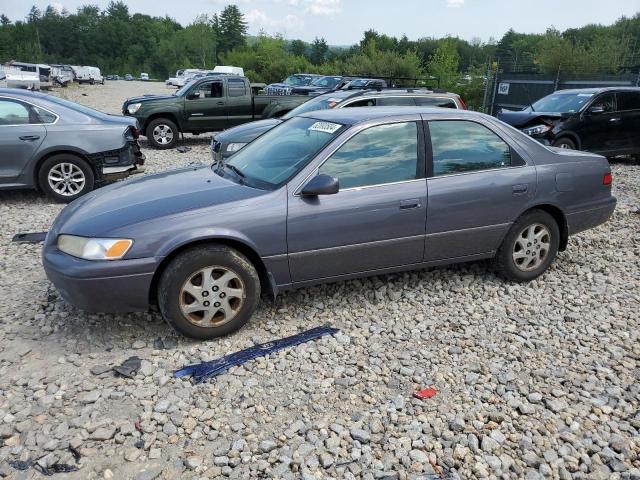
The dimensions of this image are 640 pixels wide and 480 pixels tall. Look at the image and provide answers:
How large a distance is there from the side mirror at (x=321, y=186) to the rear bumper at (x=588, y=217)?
2.47m

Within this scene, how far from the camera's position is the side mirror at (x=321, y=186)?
3727 mm

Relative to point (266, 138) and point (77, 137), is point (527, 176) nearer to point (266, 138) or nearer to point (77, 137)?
point (266, 138)

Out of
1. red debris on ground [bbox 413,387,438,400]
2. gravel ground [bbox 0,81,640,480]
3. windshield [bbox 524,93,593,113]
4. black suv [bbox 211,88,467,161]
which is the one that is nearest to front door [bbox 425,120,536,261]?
gravel ground [bbox 0,81,640,480]

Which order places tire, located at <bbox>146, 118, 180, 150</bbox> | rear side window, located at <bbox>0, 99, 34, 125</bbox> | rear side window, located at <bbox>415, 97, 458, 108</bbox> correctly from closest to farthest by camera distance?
1. rear side window, located at <bbox>0, 99, 34, 125</bbox>
2. rear side window, located at <bbox>415, 97, 458, 108</bbox>
3. tire, located at <bbox>146, 118, 180, 150</bbox>

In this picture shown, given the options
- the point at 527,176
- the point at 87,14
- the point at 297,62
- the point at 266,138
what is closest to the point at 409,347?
the point at 527,176

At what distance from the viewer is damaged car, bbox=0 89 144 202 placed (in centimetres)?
725

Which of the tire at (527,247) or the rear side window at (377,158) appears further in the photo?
the tire at (527,247)

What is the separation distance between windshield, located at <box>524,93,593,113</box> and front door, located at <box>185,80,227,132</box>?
7433mm

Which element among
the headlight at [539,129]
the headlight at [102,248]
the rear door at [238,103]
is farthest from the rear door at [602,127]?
the headlight at [102,248]

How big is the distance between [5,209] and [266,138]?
459 centimetres

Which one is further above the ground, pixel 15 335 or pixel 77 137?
pixel 77 137

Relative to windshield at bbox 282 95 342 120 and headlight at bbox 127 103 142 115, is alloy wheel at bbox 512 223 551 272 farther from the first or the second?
headlight at bbox 127 103 142 115

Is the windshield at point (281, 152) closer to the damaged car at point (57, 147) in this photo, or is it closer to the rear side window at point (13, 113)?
the damaged car at point (57, 147)

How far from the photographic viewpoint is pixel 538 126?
10664mm
